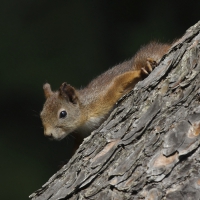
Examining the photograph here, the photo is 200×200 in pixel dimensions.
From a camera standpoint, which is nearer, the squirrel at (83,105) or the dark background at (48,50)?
the squirrel at (83,105)

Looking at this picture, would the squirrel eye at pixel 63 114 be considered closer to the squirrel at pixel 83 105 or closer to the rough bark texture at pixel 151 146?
the squirrel at pixel 83 105

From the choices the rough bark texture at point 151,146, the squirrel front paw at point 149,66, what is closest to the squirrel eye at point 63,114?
the squirrel front paw at point 149,66

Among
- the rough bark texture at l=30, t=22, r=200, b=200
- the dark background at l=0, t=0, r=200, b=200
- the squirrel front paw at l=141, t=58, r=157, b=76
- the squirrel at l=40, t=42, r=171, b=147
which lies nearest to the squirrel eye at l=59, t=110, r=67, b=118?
the squirrel at l=40, t=42, r=171, b=147

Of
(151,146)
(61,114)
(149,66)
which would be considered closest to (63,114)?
(61,114)

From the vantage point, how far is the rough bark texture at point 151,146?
2.02 meters

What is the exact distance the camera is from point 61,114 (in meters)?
3.33

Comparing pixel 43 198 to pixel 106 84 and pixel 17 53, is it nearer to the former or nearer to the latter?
pixel 106 84

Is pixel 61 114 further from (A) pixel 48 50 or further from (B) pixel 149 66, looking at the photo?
(A) pixel 48 50

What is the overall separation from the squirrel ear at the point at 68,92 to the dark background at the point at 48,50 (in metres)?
2.99

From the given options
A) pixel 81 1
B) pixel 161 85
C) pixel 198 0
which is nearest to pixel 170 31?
pixel 198 0

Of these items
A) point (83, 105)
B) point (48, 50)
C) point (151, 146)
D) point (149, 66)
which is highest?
point (48, 50)

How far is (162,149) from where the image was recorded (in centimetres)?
206

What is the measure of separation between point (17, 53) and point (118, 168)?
15.4ft

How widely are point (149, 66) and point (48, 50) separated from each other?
415 centimetres
